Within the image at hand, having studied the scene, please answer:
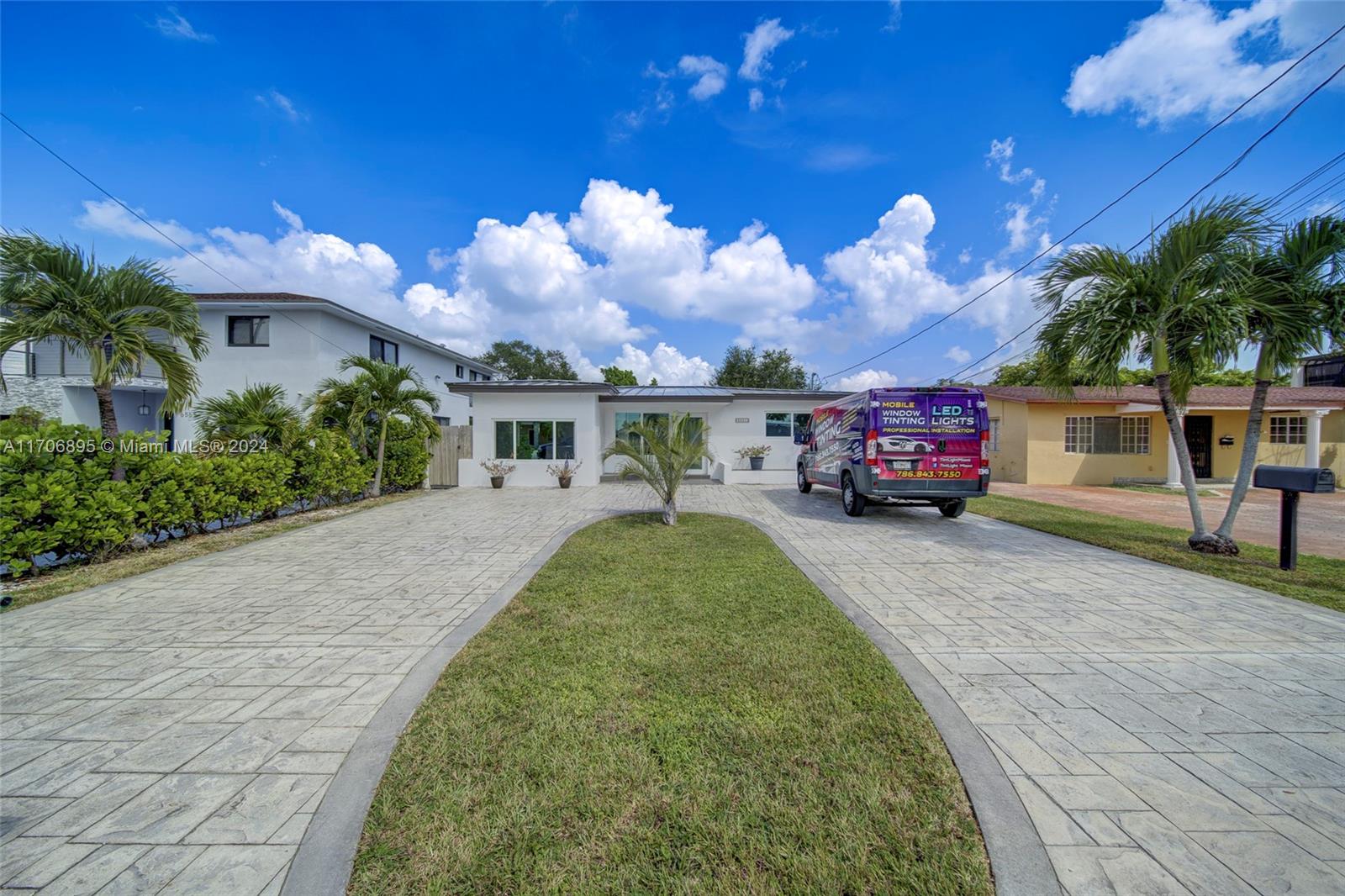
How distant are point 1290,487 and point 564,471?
14720 millimetres

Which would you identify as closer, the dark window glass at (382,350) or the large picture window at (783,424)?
the large picture window at (783,424)

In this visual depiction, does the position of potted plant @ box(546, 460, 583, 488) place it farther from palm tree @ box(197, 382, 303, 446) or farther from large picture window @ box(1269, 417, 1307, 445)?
large picture window @ box(1269, 417, 1307, 445)

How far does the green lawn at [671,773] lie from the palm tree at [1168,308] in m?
6.62

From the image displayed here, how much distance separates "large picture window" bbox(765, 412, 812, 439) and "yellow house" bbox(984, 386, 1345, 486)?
7.06 metres

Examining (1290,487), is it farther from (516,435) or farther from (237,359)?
(237,359)

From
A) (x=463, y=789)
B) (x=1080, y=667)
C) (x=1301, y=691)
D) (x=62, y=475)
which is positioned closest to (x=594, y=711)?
(x=463, y=789)

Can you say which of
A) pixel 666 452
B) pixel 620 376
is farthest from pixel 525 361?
pixel 666 452

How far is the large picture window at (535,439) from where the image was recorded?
1603 cm

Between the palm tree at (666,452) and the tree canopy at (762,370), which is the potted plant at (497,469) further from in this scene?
the tree canopy at (762,370)

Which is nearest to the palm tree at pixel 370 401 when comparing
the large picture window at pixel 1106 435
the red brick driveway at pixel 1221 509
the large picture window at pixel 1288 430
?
the red brick driveway at pixel 1221 509

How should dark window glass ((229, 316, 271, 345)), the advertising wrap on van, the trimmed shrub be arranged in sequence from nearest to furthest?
the advertising wrap on van → the trimmed shrub → dark window glass ((229, 316, 271, 345))

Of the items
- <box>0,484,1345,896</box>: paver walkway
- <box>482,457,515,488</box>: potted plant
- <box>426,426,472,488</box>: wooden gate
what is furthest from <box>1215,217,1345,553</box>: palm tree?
<box>426,426,472,488</box>: wooden gate

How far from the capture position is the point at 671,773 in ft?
8.07

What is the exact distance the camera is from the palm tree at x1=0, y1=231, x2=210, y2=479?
5992 mm
